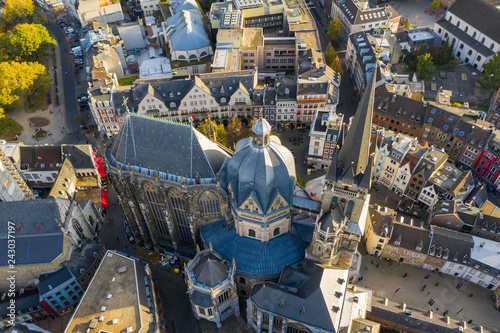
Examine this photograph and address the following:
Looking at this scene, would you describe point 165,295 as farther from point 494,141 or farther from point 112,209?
point 494,141

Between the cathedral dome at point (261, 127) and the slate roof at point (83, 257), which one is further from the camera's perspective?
the slate roof at point (83, 257)

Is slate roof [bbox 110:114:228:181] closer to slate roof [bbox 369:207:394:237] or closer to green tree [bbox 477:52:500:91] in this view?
slate roof [bbox 369:207:394:237]

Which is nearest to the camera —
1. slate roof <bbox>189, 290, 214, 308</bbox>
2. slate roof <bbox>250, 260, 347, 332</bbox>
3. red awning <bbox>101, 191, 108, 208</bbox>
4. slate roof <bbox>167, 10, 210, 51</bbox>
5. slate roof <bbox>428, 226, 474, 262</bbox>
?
slate roof <bbox>250, 260, 347, 332</bbox>

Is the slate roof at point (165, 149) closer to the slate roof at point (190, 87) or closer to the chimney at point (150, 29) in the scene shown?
the slate roof at point (190, 87)

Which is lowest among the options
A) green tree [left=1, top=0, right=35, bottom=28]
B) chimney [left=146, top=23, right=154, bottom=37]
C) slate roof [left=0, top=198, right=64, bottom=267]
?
slate roof [left=0, top=198, right=64, bottom=267]

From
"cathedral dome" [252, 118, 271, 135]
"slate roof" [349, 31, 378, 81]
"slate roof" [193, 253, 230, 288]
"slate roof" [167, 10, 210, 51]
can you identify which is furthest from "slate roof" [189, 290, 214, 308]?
"slate roof" [167, 10, 210, 51]

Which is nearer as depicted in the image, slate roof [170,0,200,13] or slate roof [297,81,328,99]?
slate roof [297,81,328,99]

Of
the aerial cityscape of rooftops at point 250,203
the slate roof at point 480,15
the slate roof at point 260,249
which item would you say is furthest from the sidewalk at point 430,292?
the slate roof at point 480,15
